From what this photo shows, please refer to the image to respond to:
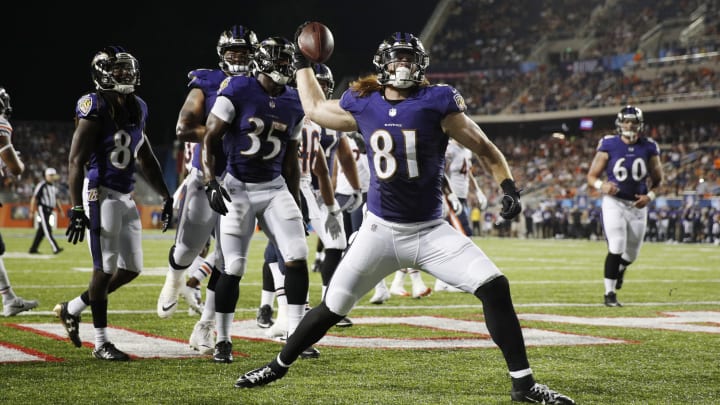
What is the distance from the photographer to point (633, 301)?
31.5 ft

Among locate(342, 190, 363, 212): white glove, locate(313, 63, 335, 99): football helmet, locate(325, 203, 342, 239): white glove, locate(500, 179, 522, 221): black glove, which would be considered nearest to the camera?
locate(500, 179, 522, 221): black glove

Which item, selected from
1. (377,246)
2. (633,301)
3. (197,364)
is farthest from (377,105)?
(633,301)

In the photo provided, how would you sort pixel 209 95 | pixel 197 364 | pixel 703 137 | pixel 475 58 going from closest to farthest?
pixel 197 364
pixel 209 95
pixel 703 137
pixel 475 58

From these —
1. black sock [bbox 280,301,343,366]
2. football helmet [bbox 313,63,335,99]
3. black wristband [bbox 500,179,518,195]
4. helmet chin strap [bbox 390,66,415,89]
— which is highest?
football helmet [bbox 313,63,335,99]

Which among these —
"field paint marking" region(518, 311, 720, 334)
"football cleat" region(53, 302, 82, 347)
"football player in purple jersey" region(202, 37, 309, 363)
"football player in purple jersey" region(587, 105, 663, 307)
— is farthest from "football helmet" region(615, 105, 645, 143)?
"football cleat" region(53, 302, 82, 347)

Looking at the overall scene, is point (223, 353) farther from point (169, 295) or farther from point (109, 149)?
point (169, 295)

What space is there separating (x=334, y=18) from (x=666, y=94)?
55.8ft

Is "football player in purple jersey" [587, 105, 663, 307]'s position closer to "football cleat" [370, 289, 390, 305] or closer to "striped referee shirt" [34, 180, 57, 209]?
"football cleat" [370, 289, 390, 305]

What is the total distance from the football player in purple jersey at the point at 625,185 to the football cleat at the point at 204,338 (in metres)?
4.96

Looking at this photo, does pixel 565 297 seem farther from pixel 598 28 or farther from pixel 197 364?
pixel 598 28

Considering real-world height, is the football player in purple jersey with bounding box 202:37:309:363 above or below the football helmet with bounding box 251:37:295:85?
below

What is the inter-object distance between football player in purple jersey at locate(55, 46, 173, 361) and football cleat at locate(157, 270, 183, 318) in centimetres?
114

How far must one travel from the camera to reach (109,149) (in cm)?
557

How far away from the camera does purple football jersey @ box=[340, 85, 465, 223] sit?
424 cm
